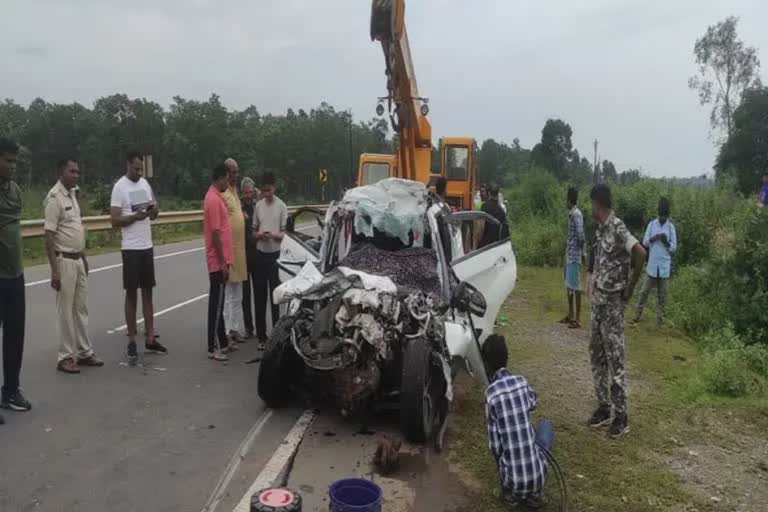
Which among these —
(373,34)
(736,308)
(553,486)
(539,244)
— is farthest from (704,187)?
(553,486)

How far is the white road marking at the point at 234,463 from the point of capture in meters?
4.02

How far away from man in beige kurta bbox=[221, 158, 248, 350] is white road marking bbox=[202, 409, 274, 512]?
2220 millimetres

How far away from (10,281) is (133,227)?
1.68 meters

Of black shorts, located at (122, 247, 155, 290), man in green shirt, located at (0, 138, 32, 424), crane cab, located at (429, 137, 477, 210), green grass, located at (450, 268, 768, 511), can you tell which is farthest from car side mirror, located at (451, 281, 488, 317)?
crane cab, located at (429, 137, 477, 210)

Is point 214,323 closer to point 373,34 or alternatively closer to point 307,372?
point 307,372

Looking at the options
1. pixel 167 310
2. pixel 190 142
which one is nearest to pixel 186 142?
pixel 190 142

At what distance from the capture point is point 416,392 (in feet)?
15.9

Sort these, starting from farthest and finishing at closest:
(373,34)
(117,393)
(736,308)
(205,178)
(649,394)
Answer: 1. (205,178)
2. (373,34)
3. (736,308)
4. (649,394)
5. (117,393)

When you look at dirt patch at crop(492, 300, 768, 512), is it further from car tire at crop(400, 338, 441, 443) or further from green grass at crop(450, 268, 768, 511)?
car tire at crop(400, 338, 441, 443)

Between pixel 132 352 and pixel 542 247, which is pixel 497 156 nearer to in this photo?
pixel 542 247

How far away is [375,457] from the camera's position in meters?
4.66

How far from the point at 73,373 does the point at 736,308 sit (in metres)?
8.67

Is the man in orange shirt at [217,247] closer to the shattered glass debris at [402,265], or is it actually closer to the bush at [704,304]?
the shattered glass debris at [402,265]

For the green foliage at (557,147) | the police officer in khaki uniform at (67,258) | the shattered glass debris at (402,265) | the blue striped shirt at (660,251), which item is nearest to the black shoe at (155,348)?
the police officer in khaki uniform at (67,258)
